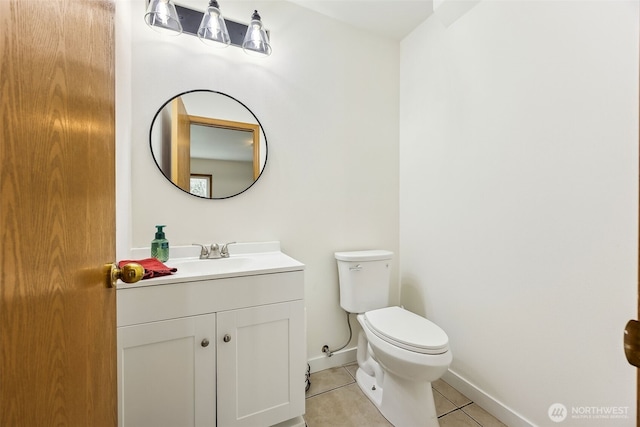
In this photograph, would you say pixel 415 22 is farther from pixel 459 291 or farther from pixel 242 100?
pixel 459 291

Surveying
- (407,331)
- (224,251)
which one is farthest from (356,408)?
(224,251)

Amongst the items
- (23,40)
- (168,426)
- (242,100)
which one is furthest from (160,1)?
(168,426)

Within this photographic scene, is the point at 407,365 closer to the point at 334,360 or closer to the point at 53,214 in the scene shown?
the point at 334,360

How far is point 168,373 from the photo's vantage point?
1.08 metres

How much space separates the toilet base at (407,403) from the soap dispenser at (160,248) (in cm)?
133

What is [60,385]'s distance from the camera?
0.43 meters

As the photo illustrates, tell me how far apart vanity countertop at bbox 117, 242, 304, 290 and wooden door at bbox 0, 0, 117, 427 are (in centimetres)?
43

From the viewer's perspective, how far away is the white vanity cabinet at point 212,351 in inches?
40.8

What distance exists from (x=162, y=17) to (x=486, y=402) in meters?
2.67

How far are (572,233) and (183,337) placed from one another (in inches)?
66.6

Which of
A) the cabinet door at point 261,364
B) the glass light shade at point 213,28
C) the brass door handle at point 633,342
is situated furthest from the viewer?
the glass light shade at point 213,28

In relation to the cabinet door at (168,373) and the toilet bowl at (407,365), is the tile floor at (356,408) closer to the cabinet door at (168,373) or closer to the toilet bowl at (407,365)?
the toilet bowl at (407,365)

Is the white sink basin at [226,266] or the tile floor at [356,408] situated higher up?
the white sink basin at [226,266]

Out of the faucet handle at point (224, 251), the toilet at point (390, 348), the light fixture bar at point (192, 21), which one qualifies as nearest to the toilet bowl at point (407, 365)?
the toilet at point (390, 348)
